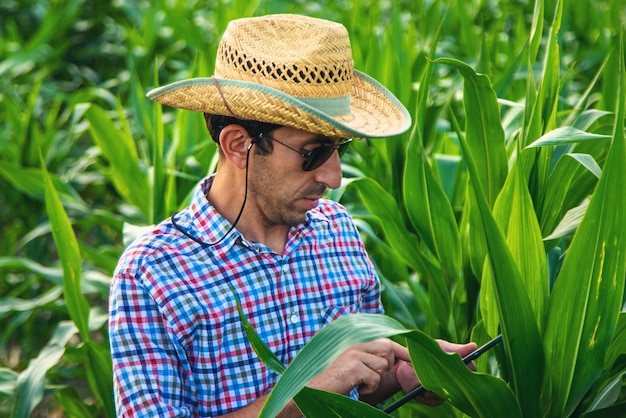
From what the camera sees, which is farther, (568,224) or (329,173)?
(568,224)

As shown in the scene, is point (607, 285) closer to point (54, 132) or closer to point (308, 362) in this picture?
point (308, 362)

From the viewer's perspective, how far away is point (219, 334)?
4.51ft

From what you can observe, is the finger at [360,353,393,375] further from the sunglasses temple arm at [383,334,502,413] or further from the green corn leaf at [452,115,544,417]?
the green corn leaf at [452,115,544,417]

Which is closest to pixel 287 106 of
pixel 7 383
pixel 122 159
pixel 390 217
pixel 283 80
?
pixel 283 80

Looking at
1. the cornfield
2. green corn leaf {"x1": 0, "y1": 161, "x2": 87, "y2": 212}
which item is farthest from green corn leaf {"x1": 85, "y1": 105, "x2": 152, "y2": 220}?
green corn leaf {"x1": 0, "y1": 161, "x2": 87, "y2": 212}

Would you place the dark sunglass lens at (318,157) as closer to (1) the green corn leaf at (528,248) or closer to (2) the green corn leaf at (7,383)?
(1) the green corn leaf at (528,248)

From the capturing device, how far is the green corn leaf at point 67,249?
1850 mm

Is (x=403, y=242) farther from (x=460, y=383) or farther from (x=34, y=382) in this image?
(x=34, y=382)

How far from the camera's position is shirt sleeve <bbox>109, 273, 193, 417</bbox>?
130 cm

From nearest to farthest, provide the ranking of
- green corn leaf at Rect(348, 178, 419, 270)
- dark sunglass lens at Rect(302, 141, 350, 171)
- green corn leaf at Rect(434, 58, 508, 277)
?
dark sunglass lens at Rect(302, 141, 350, 171), green corn leaf at Rect(434, 58, 508, 277), green corn leaf at Rect(348, 178, 419, 270)

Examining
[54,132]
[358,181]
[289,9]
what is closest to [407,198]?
[358,181]

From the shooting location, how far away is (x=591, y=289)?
1.18 meters

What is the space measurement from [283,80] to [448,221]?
0.52m

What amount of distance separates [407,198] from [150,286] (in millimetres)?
597
